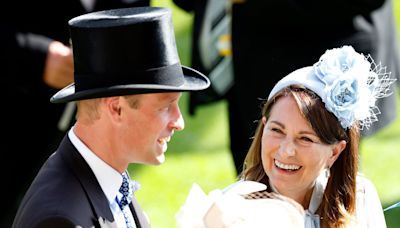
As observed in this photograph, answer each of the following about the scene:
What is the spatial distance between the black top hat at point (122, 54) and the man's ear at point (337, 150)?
919 mm

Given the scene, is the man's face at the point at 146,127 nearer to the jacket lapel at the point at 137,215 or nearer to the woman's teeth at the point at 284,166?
the jacket lapel at the point at 137,215

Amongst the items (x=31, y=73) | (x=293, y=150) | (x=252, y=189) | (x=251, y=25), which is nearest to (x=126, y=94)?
(x=252, y=189)

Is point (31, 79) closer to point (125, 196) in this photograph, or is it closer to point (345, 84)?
point (345, 84)

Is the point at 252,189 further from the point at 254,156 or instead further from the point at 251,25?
the point at 251,25

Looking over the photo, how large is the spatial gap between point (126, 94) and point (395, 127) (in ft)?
20.7

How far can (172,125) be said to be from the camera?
3805mm

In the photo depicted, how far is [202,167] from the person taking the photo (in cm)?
885

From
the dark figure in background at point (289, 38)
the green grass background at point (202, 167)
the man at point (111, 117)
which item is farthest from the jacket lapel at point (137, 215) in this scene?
the green grass background at point (202, 167)

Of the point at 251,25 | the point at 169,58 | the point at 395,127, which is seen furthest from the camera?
the point at 395,127

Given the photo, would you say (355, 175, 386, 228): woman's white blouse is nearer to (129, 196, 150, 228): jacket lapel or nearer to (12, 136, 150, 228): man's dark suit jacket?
(129, 196, 150, 228): jacket lapel

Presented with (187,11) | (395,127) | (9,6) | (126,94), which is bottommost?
(395,127)

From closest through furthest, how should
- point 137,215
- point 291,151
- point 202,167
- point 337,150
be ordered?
point 137,215
point 291,151
point 337,150
point 202,167

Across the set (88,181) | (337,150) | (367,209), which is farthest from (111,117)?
(367,209)

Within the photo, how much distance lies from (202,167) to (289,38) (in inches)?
110
